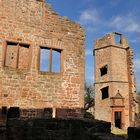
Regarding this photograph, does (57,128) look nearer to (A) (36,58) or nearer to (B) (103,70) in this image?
(A) (36,58)

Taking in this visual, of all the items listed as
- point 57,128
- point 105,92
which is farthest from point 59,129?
point 105,92

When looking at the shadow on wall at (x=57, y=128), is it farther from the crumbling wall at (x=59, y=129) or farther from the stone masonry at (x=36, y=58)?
the stone masonry at (x=36, y=58)

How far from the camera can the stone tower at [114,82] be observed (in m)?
26.7

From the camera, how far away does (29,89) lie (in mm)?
11102

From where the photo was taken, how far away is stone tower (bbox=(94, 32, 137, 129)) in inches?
1052

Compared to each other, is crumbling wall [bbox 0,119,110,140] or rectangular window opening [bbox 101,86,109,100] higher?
rectangular window opening [bbox 101,86,109,100]

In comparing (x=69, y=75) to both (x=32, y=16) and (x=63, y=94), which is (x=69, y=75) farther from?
(x=32, y=16)

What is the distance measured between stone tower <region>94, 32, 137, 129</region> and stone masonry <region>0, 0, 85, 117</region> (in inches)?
595

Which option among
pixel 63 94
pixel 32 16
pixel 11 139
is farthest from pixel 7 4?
pixel 11 139

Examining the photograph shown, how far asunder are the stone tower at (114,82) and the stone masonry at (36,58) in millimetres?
15101

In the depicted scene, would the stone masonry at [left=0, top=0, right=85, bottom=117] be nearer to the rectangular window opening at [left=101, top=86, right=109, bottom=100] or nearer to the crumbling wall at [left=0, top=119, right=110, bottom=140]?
the crumbling wall at [left=0, top=119, right=110, bottom=140]

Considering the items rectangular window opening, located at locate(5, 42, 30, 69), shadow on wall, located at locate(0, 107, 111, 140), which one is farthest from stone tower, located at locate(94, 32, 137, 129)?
shadow on wall, located at locate(0, 107, 111, 140)

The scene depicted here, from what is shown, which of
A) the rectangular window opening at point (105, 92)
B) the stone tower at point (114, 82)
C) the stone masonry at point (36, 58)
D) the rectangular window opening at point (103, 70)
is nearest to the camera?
the stone masonry at point (36, 58)

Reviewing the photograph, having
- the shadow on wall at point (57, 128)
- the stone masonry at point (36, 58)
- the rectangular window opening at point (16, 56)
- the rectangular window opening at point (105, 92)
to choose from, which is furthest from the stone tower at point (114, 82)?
the shadow on wall at point (57, 128)
